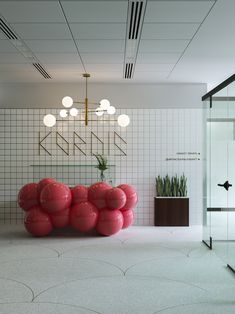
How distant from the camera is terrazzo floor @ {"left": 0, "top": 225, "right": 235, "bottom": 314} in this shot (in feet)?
11.7

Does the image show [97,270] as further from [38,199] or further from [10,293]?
[38,199]

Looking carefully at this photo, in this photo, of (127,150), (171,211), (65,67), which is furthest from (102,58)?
(171,211)

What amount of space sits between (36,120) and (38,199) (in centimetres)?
215

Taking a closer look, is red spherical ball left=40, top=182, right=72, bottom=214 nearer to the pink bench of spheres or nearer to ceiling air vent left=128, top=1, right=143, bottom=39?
the pink bench of spheres

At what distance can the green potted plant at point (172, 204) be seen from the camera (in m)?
7.89

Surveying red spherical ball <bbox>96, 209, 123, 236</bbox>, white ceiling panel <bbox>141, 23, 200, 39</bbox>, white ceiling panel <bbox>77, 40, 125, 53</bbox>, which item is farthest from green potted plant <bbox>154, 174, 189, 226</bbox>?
white ceiling panel <bbox>141, 23, 200, 39</bbox>

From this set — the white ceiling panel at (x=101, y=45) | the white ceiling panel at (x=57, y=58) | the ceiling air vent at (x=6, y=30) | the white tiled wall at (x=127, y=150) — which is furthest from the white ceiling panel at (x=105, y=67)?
the ceiling air vent at (x=6, y=30)

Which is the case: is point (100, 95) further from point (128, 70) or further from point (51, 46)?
point (51, 46)

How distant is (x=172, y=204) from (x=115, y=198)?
6.12 feet

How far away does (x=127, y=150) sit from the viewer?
8.22m

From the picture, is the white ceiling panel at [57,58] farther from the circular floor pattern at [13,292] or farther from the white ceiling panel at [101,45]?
the circular floor pattern at [13,292]

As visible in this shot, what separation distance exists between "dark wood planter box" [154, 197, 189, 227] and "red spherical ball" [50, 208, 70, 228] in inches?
79.8

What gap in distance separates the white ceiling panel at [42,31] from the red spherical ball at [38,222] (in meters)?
2.68

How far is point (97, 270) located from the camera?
Result: 4727mm
